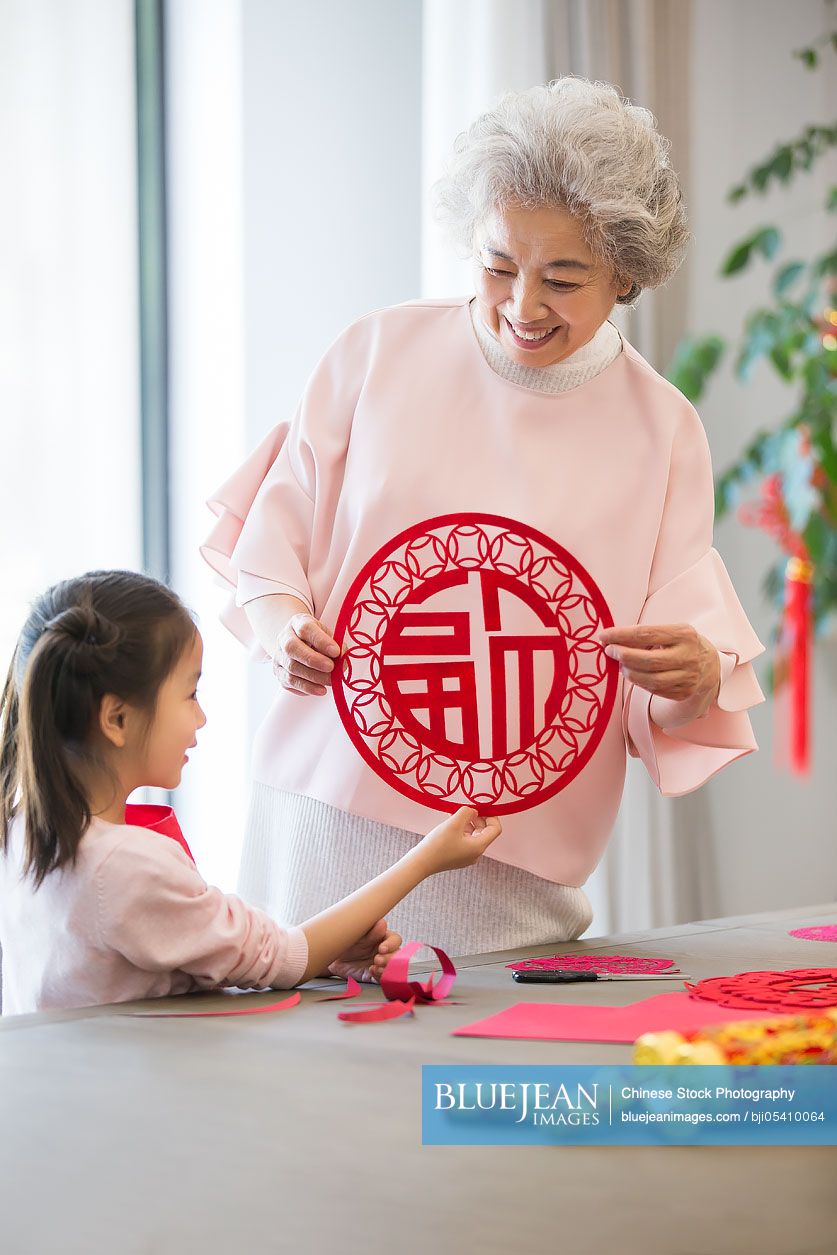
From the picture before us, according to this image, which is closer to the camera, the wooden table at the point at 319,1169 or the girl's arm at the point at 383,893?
the wooden table at the point at 319,1169

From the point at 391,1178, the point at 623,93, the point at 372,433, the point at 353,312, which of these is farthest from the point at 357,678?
the point at 623,93

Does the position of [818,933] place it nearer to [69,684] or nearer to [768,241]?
[69,684]

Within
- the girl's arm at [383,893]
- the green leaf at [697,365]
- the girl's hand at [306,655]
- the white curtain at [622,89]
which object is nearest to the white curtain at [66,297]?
the white curtain at [622,89]

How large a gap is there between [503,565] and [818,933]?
60 cm

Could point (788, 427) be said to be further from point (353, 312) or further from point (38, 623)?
point (38, 623)

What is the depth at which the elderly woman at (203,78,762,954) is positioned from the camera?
1356mm

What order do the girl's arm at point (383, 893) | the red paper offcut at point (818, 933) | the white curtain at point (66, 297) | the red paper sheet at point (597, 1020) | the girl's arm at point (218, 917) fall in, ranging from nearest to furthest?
the red paper sheet at point (597, 1020), the girl's arm at point (218, 917), the girl's arm at point (383, 893), the red paper offcut at point (818, 933), the white curtain at point (66, 297)

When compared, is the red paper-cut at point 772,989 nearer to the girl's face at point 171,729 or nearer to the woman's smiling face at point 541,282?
the girl's face at point 171,729

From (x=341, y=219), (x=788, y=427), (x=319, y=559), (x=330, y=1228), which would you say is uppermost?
(x=341, y=219)

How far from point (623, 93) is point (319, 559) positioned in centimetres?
201

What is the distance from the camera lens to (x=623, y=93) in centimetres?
301

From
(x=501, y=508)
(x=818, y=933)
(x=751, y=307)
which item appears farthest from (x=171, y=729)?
(x=751, y=307)

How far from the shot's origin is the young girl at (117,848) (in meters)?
1.16

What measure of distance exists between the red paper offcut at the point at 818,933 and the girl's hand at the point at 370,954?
520 mm
